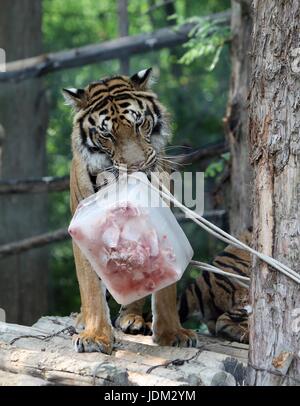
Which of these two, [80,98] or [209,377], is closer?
Answer: [209,377]

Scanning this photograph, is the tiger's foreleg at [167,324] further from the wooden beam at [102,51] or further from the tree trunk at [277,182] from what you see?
the wooden beam at [102,51]

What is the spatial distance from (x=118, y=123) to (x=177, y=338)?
1.15 meters

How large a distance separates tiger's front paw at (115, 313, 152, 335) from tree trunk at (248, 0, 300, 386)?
139cm

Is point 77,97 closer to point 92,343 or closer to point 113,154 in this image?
point 113,154

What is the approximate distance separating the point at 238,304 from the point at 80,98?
143cm

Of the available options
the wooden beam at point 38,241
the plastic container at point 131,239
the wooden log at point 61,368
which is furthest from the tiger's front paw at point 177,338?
the wooden beam at point 38,241

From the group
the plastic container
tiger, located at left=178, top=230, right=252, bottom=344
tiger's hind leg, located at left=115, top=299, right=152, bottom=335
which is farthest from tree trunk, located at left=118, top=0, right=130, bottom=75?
the plastic container

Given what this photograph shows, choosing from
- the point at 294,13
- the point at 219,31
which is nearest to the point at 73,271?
the point at 219,31

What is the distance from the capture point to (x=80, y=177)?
457 centimetres

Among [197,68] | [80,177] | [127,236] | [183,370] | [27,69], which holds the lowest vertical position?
[183,370]

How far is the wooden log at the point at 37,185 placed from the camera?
6.55m

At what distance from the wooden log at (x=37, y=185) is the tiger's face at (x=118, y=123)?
176 centimetres

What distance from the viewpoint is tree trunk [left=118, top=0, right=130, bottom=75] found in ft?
23.4

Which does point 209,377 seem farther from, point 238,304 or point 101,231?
point 238,304
